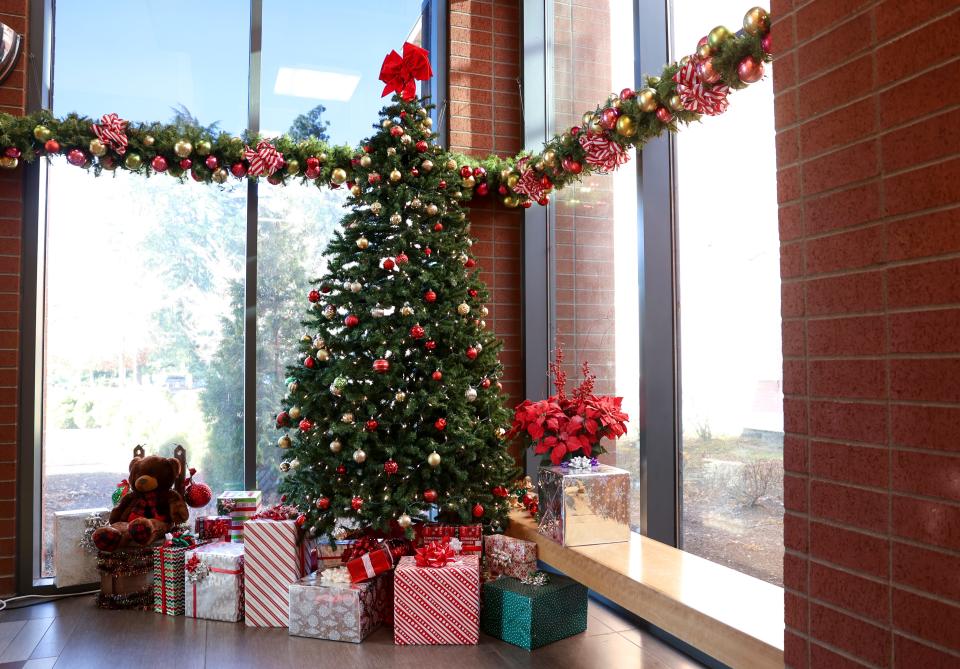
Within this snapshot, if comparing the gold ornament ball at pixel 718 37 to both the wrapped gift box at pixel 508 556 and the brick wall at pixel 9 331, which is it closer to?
the wrapped gift box at pixel 508 556

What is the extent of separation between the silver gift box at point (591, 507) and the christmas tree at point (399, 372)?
1.46 feet

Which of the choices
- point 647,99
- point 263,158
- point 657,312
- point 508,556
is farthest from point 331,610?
point 647,99

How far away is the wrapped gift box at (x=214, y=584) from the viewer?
9.87ft

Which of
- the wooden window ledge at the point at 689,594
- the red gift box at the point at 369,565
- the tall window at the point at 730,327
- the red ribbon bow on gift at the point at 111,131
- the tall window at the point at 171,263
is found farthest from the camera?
the tall window at the point at 171,263

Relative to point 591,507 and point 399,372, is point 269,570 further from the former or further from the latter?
point 591,507

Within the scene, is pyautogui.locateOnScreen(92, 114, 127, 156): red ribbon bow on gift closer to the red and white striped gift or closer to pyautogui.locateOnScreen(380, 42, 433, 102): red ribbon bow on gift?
pyautogui.locateOnScreen(380, 42, 433, 102): red ribbon bow on gift

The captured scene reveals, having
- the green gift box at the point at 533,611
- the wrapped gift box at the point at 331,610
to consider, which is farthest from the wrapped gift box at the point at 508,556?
the wrapped gift box at the point at 331,610

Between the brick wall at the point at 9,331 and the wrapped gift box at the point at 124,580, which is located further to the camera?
the brick wall at the point at 9,331

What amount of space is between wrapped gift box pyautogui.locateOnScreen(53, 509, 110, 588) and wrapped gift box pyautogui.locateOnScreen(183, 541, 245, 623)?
2.04 feet

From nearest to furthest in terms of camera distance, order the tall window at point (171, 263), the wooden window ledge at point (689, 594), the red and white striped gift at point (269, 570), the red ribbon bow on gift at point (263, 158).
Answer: the wooden window ledge at point (689, 594), the red and white striped gift at point (269, 570), the red ribbon bow on gift at point (263, 158), the tall window at point (171, 263)

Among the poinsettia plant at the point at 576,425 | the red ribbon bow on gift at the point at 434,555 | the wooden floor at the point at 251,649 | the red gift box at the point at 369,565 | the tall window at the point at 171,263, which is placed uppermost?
the tall window at the point at 171,263

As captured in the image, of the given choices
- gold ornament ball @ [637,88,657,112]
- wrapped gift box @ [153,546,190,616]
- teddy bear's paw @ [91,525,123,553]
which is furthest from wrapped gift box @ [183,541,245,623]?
gold ornament ball @ [637,88,657,112]

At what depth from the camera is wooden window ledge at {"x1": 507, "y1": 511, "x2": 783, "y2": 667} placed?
6.01 feet

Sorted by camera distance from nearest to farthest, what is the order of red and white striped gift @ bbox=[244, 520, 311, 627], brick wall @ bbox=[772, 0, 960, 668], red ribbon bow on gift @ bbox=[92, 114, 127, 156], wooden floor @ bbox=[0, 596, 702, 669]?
1. brick wall @ bbox=[772, 0, 960, 668]
2. wooden floor @ bbox=[0, 596, 702, 669]
3. red and white striped gift @ bbox=[244, 520, 311, 627]
4. red ribbon bow on gift @ bbox=[92, 114, 127, 156]
